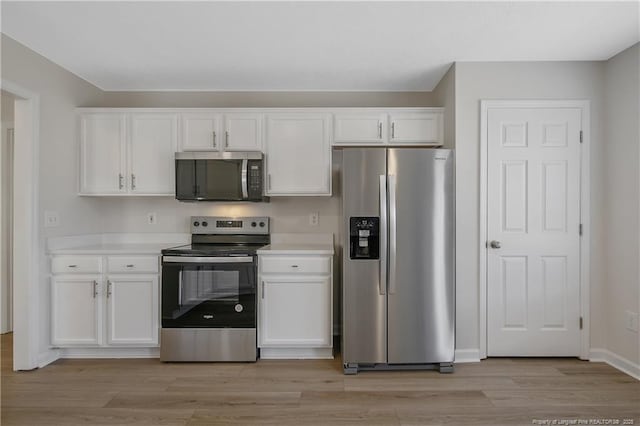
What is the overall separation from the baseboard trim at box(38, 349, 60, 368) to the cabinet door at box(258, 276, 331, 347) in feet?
5.50

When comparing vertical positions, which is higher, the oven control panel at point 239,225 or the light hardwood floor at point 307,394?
the oven control panel at point 239,225

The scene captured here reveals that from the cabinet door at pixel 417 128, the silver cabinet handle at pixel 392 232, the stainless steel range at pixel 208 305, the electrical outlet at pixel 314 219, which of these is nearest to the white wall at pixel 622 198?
the cabinet door at pixel 417 128

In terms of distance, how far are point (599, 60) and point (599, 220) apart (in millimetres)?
1262

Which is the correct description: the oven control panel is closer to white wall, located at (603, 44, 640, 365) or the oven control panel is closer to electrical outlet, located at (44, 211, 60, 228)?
electrical outlet, located at (44, 211, 60, 228)

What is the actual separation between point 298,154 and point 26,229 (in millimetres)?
2164

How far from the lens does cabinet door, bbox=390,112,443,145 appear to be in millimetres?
3557

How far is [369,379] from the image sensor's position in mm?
2893

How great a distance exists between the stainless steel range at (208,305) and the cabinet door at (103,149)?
3.15 feet

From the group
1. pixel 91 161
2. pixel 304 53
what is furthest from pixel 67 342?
pixel 304 53

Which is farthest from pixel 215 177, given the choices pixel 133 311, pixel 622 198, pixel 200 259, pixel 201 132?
pixel 622 198

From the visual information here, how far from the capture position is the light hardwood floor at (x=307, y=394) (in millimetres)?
2350

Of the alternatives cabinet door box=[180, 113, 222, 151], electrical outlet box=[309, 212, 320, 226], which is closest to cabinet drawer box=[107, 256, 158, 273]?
cabinet door box=[180, 113, 222, 151]

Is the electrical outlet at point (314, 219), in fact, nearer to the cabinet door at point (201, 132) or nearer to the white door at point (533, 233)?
the cabinet door at point (201, 132)

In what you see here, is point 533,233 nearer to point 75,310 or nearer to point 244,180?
point 244,180
